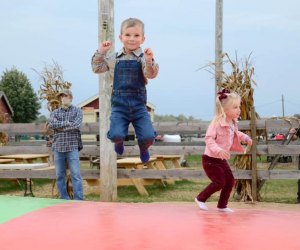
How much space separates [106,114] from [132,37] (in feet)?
11.6

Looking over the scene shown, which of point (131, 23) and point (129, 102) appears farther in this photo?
point (129, 102)

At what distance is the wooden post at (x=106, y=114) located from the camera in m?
7.05

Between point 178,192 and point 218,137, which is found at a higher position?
point 218,137

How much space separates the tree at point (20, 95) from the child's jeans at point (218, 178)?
39.5m

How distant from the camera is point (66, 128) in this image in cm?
672

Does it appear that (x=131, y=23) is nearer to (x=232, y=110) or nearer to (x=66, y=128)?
(x=232, y=110)

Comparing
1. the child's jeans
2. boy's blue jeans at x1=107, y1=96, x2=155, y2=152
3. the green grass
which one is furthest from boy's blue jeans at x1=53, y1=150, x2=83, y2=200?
the child's jeans

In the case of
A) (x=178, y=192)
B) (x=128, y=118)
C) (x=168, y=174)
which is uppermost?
(x=128, y=118)

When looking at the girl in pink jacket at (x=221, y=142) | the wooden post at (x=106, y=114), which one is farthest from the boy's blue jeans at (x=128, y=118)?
the wooden post at (x=106, y=114)

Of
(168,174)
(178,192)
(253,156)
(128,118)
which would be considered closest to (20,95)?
(178,192)

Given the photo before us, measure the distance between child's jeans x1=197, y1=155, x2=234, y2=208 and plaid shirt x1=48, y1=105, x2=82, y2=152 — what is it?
3.02m

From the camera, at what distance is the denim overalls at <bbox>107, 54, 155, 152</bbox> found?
160 inches

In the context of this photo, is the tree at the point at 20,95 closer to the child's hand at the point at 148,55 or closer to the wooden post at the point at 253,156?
the wooden post at the point at 253,156

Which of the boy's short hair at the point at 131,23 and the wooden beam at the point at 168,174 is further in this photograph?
the wooden beam at the point at 168,174
